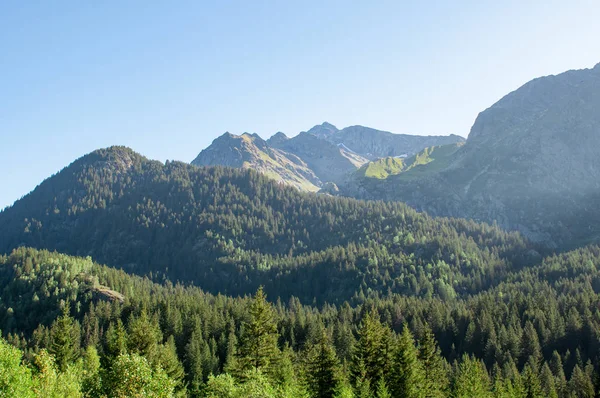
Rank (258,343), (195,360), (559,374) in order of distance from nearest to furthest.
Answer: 1. (258,343)
2. (195,360)
3. (559,374)

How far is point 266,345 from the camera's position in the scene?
62750 millimetres

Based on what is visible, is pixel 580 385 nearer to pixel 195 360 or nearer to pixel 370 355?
pixel 370 355

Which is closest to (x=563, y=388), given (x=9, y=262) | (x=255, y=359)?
(x=255, y=359)

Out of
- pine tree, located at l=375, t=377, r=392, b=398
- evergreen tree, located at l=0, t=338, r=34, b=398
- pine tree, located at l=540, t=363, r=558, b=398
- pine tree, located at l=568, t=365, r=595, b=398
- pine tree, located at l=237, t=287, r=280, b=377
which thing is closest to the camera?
evergreen tree, located at l=0, t=338, r=34, b=398

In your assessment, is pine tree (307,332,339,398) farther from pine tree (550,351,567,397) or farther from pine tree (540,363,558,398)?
pine tree (550,351,567,397)

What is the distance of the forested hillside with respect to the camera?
190 ft

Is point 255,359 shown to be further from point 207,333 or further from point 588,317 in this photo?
point 588,317

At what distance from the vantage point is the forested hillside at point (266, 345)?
5797 centimetres

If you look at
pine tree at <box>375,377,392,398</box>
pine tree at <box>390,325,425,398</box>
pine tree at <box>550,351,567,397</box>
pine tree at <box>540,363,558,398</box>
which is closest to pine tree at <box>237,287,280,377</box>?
pine tree at <box>375,377,392,398</box>

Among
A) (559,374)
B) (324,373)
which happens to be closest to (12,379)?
(324,373)

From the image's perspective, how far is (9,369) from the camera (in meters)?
41.2

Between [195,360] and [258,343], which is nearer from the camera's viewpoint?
[258,343]

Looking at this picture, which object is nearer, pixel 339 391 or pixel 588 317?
pixel 339 391

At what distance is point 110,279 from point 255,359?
14399 centimetres
